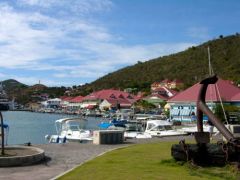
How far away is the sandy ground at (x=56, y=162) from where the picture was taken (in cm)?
1440

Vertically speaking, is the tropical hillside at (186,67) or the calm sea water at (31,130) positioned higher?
the tropical hillside at (186,67)

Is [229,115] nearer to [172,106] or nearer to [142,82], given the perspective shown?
[172,106]

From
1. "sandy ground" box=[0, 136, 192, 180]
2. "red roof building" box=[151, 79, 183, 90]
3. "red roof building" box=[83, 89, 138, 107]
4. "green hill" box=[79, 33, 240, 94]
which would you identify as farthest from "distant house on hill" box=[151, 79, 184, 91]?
"sandy ground" box=[0, 136, 192, 180]

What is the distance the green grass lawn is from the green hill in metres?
104

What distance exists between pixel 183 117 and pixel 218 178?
62.3m

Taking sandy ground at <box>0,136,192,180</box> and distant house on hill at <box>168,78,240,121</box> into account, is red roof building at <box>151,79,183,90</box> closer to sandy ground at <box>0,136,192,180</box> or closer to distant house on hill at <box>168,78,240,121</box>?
distant house on hill at <box>168,78,240,121</box>

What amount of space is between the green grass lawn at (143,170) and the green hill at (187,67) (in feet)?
341

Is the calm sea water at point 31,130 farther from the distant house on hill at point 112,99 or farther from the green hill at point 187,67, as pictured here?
the green hill at point 187,67

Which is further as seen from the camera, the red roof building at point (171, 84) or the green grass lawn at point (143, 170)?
the red roof building at point (171, 84)

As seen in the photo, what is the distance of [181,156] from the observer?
51.5 feet

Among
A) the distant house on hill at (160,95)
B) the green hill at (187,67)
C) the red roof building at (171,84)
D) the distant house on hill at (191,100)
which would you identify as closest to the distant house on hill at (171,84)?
the red roof building at (171,84)

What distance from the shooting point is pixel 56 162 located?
17.6 m

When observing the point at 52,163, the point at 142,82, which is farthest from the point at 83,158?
the point at 142,82

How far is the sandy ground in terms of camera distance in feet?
47.2
